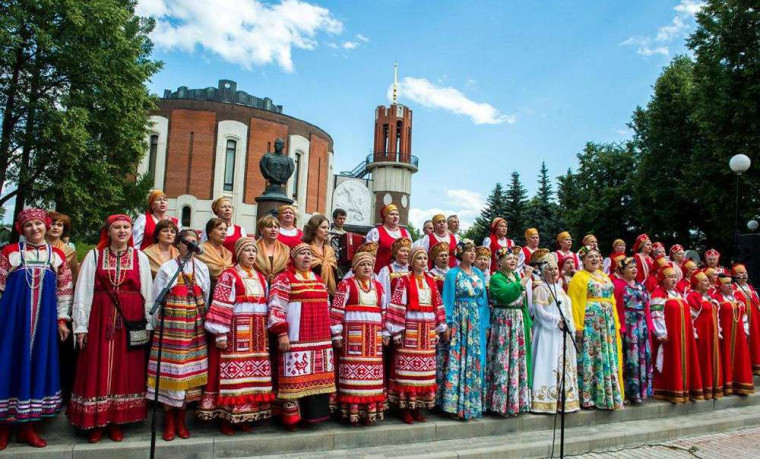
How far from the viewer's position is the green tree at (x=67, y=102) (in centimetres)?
1523

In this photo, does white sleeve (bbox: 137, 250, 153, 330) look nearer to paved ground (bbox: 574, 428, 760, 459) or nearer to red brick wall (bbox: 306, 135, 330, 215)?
paved ground (bbox: 574, 428, 760, 459)

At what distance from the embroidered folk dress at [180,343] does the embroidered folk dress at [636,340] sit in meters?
5.64

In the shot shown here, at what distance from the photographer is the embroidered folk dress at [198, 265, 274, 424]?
496 cm

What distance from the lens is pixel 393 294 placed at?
6000 mm

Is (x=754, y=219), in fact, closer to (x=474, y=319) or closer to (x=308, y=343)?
(x=474, y=319)

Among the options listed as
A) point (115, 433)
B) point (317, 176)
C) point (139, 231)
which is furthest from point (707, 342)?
point (317, 176)

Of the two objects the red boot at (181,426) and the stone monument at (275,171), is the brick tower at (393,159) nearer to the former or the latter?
the stone monument at (275,171)

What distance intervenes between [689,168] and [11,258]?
68.7ft

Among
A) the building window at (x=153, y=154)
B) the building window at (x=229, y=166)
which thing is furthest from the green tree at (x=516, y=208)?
the building window at (x=153, y=154)

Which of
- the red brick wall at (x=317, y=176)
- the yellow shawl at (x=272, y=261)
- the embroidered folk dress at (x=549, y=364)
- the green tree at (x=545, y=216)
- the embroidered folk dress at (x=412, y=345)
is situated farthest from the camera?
the red brick wall at (x=317, y=176)

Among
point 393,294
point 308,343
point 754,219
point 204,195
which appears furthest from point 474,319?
point 204,195

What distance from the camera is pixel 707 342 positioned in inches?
317

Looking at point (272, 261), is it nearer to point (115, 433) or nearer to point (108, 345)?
point (108, 345)

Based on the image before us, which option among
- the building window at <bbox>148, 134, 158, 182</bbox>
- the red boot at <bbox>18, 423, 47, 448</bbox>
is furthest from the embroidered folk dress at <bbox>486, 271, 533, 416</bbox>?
the building window at <bbox>148, 134, 158, 182</bbox>
